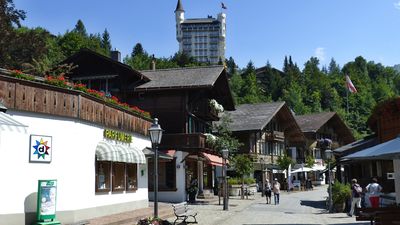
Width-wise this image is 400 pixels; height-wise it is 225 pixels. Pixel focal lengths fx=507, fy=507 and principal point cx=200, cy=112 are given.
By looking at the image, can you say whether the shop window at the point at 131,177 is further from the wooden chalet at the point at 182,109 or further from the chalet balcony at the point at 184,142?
the chalet balcony at the point at 184,142

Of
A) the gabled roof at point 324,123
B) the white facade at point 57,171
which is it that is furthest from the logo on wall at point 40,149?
the gabled roof at point 324,123

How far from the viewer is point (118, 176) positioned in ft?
71.5

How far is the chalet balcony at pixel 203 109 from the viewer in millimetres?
35250

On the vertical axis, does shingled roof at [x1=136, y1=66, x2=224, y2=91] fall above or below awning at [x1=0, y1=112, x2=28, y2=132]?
above

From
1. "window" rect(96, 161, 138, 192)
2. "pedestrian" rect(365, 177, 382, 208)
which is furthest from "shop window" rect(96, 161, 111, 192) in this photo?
"pedestrian" rect(365, 177, 382, 208)

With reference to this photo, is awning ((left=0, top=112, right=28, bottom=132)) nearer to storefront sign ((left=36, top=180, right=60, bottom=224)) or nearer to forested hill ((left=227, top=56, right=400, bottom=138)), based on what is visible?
storefront sign ((left=36, top=180, right=60, bottom=224))

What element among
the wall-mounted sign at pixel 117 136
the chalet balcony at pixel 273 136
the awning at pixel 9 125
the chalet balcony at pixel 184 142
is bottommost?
the awning at pixel 9 125

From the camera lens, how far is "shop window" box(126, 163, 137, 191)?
899 inches

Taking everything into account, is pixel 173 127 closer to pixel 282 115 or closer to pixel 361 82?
pixel 282 115

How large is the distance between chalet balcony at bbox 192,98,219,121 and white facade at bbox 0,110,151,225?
49.9 feet

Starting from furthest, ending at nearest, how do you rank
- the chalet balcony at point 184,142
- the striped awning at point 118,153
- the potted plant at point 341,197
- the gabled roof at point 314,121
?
the gabled roof at point 314,121 < the chalet balcony at point 184,142 < the potted plant at point 341,197 < the striped awning at point 118,153

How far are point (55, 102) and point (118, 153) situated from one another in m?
4.55

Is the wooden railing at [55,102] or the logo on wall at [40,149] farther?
the logo on wall at [40,149]

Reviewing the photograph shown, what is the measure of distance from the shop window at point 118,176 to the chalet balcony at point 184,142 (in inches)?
365
